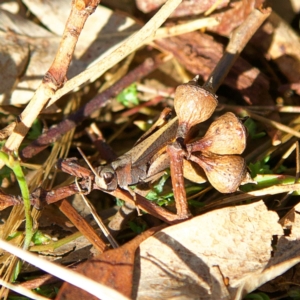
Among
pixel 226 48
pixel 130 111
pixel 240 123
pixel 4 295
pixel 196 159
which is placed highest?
pixel 226 48

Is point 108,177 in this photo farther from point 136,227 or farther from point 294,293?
point 294,293

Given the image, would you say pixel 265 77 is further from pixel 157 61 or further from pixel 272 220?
pixel 272 220

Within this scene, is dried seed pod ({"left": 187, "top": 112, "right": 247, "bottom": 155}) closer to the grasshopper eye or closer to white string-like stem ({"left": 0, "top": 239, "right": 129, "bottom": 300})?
the grasshopper eye

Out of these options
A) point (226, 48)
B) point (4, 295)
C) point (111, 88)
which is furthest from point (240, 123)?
point (4, 295)

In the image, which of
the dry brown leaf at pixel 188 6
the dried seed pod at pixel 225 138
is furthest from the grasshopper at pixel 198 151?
the dry brown leaf at pixel 188 6

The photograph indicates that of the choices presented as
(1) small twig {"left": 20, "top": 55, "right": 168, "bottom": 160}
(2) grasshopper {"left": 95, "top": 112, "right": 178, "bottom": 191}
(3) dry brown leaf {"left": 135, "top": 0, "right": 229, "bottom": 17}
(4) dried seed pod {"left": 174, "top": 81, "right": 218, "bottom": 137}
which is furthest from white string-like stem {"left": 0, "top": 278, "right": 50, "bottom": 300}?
(3) dry brown leaf {"left": 135, "top": 0, "right": 229, "bottom": 17}

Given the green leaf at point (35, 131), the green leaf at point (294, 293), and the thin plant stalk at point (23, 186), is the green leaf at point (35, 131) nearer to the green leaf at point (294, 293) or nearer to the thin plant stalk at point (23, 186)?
the thin plant stalk at point (23, 186)
